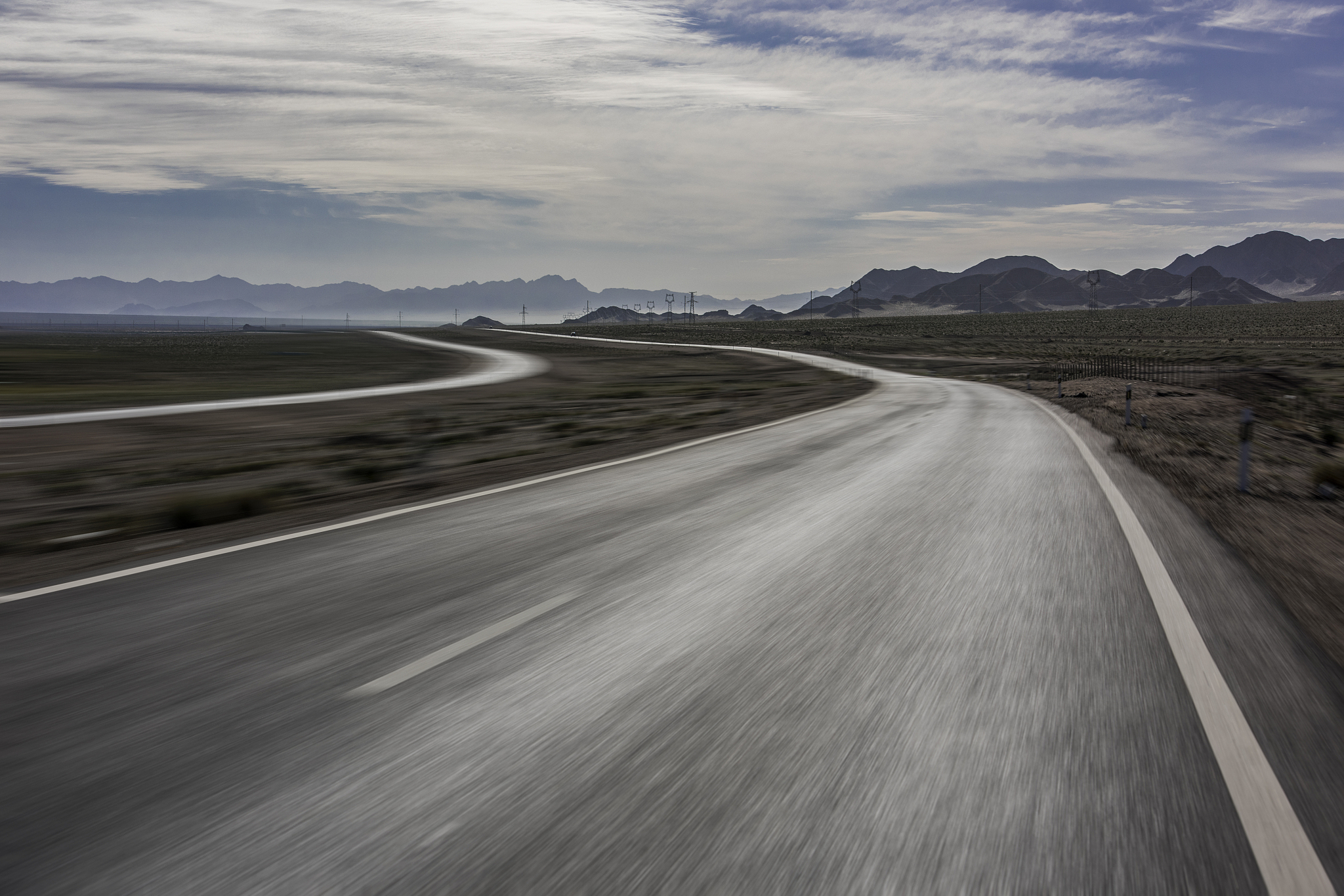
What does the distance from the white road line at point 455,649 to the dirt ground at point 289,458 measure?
3.53 meters

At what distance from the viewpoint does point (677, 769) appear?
3217 millimetres

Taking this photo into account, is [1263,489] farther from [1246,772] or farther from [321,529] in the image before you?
[321,529]

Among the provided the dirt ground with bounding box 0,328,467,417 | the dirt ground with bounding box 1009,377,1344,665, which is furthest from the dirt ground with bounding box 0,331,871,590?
the dirt ground with bounding box 1009,377,1344,665

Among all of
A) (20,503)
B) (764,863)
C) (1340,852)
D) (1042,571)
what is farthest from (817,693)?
(20,503)

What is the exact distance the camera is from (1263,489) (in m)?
10.6

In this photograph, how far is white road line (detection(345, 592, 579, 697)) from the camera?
401 cm

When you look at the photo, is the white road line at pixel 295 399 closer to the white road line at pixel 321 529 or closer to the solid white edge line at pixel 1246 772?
the white road line at pixel 321 529

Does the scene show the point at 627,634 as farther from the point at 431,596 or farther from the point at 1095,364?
the point at 1095,364

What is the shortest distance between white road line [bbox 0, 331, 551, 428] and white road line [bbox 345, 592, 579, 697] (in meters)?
18.2

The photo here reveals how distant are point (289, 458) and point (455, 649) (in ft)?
35.4

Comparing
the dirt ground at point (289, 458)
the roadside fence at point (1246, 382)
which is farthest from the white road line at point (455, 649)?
the roadside fence at point (1246, 382)

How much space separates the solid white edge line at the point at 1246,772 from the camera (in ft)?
8.70

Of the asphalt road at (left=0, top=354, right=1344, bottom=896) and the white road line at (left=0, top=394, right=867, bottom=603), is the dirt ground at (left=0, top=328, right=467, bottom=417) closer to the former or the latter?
the white road line at (left=0, top=394, right=867, bottom=603)

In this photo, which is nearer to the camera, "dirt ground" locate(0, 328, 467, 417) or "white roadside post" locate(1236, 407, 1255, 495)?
"white roadside post" locate(1236, 407, 1255, 495)
